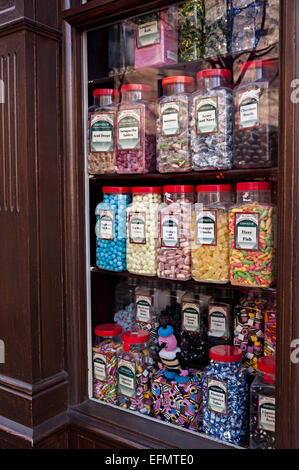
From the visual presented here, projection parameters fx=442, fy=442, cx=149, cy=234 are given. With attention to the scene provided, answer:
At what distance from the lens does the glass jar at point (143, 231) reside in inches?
64.2

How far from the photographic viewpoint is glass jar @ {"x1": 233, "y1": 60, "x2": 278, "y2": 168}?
1361mm

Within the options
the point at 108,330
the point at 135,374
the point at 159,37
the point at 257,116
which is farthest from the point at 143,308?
Result: the point at 159,37

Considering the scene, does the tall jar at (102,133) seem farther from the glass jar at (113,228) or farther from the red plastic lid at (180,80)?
the red plastic lid at (180,80)

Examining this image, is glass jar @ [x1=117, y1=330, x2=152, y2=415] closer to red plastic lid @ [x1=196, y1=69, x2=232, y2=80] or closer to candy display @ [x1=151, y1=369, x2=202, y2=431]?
candy display @ [x1=151, y1=369, x2=202, y2=431]

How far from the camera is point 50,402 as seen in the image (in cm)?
164

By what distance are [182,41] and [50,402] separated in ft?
4.66

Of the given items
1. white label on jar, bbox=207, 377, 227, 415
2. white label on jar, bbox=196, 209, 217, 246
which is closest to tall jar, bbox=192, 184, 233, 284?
white label on jar, bbox=196, 209, 217, 246

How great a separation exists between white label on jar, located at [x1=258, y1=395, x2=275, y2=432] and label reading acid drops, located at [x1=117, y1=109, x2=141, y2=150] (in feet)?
3.20

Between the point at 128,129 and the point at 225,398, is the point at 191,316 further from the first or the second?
the point at 128,129

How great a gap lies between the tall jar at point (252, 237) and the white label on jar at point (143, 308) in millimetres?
484

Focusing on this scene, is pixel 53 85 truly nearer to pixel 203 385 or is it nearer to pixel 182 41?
pixel 182 41

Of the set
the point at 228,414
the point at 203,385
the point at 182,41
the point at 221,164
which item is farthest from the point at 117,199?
the point at 228,414

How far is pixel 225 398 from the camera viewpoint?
146 centimetres

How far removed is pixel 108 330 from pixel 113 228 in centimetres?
42
